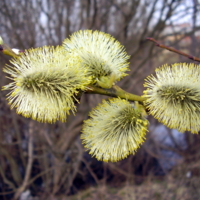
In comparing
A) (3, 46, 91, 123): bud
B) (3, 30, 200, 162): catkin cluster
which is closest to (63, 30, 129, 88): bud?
(3, 30, 200, 162): catkin cluster

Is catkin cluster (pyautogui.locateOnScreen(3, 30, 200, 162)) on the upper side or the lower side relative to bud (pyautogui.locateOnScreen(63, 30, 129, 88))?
lower

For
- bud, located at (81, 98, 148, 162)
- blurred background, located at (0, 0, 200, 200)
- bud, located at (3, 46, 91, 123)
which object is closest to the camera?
bud, located at (3, 46, 91, 123)

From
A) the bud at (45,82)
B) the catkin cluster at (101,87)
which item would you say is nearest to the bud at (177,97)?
the catkin cluster at (101,87)

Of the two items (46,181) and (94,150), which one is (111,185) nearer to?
(46,181)

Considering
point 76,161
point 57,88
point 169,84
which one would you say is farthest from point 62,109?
point 76,161

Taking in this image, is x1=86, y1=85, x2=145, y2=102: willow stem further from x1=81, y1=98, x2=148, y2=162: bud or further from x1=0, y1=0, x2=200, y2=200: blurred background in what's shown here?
x1=0, y1=0, x2=200, y2=200: blurred background

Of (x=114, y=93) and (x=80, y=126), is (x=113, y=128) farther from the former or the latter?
(x=80, y=126)

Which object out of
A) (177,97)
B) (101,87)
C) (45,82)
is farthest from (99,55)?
(177,97)

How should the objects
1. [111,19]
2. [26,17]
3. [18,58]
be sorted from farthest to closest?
[111,19]
[26,17]
[18,58]

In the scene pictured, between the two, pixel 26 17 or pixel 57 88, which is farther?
pixel 26 17
